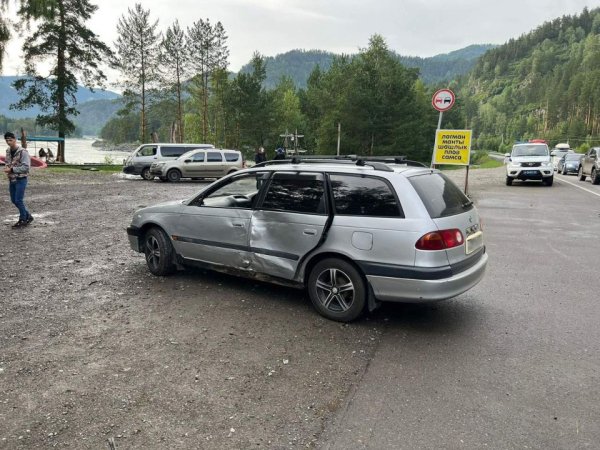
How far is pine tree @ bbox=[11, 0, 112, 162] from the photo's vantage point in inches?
1302

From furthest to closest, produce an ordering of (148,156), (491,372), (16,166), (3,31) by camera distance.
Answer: (148,156) < (3,31) < (16,166) < (491,372)

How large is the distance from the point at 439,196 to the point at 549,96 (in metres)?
137

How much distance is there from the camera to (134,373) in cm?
360

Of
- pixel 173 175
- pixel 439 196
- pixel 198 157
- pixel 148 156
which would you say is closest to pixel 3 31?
pixel 173 175

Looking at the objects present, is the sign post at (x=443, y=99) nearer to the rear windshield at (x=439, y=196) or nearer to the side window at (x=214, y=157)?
the rear windshield at (x=439, y=196)

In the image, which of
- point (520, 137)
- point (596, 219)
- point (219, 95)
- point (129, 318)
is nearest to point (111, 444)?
point (129, 318)

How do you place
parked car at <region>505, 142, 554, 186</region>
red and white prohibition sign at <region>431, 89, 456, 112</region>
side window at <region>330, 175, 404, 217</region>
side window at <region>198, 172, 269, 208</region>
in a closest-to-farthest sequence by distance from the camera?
side window at <region>330, 175, 404, 217</region> → side window at <region>198, 172, 269, 208</region> → red and white prohibition sign at <region>431, 89, 456, 112</region> → parked car at <region>505, 142, 554, 186</region>

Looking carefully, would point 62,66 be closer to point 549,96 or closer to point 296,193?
point 296,193

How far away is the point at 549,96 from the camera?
12031 cm

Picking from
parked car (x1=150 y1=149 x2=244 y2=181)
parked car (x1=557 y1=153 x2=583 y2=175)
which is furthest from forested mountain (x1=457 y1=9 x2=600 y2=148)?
parked car (x1=150 y1=149 x2=244 y2=181)

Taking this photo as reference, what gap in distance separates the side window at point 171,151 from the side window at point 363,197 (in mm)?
20822

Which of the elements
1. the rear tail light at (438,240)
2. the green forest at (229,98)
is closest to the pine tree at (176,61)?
the green forest at (229,98)

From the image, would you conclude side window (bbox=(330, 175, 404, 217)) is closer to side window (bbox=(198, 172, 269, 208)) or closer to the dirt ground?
side window (bbox=(198, 172, 269, 208))

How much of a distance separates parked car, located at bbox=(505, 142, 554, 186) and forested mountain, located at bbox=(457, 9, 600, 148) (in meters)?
65.6
